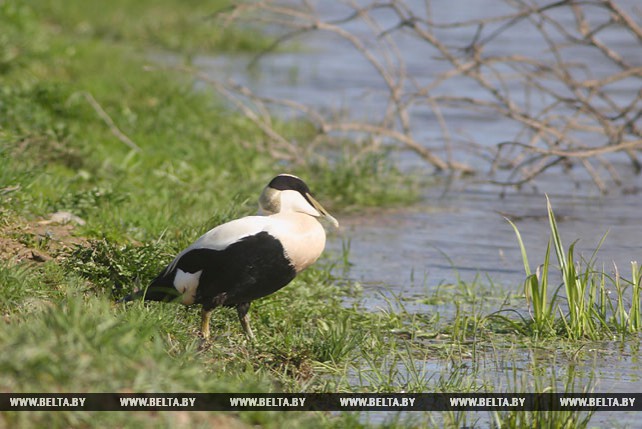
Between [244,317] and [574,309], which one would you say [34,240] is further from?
[574,309]

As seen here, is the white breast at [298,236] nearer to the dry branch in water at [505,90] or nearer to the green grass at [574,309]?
the green grass at [574,309]

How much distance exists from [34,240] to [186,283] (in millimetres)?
1423

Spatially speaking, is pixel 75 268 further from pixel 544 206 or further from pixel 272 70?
pixel 272 70

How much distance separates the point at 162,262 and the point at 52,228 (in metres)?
1.05

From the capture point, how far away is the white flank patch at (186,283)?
17.5ft

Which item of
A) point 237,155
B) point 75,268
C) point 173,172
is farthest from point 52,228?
point 237,155

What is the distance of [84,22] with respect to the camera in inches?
665

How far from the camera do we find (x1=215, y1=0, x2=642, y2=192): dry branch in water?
8.79 m

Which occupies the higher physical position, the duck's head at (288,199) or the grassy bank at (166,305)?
the duck's head at (288,199)

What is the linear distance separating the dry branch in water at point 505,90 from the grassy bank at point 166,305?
0.66 m

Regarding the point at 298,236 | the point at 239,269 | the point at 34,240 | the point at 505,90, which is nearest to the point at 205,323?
the point at 239,269

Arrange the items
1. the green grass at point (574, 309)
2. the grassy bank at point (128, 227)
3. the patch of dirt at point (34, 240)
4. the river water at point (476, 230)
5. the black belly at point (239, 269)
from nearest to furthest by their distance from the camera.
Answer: the grassy bank at point (128, 227), the black belly at point (239, 269), the green grass at point (574, 309), the patch of dirt at point (34, 240), the river water at point (476, 230)

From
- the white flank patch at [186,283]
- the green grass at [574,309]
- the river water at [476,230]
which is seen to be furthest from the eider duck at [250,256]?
the green grass at [574,309]

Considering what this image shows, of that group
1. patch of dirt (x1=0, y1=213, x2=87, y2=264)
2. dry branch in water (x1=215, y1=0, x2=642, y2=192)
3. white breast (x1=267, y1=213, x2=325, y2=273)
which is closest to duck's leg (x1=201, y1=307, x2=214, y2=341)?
white breast (x1=267, y1=213, x2=325, y2=273)
